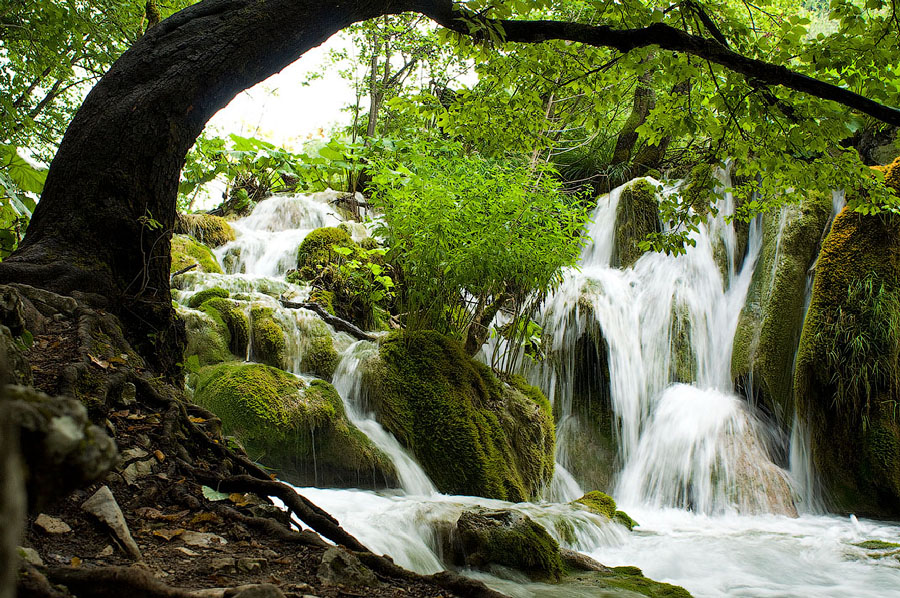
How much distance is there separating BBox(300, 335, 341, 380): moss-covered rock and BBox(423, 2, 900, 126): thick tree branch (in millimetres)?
3981

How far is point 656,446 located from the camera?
8.05m

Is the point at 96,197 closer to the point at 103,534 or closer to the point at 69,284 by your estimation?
the point at 69,284

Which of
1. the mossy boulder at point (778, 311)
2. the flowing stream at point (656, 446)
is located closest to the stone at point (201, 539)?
the flowing stream at point (656, 446)

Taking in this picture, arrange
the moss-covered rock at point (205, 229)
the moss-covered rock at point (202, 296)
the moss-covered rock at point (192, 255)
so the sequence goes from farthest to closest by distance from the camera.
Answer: the moss-covered rock at point (205, 229) → the moss-covered rock at point (192, 255) → the moss-covered rock at point (202, 296)

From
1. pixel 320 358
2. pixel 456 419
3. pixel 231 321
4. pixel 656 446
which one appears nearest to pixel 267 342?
pixel 231 321

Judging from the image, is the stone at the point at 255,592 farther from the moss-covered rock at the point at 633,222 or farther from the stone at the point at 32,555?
the moss-covered rock at the point at 633,222

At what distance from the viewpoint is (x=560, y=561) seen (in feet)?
12.3

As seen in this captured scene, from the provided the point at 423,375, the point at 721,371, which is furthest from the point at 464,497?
the point at 721,371

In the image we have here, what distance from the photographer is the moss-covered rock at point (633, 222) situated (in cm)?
1102

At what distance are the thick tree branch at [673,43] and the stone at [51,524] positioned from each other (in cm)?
291

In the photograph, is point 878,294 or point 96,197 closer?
point 96,197

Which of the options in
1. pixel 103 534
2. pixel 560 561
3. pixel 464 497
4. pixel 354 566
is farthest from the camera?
pixel 464 497

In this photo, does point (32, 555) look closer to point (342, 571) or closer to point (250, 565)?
point (250, 565)

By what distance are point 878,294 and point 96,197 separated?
8.40 meters
